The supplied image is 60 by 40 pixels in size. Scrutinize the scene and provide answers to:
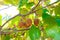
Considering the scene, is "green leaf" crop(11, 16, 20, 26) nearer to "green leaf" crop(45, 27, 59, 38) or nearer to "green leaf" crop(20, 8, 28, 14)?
"green leaf" crop(20, 8, 28, 14)

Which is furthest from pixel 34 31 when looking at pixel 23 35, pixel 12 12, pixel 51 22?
pixel 12 12

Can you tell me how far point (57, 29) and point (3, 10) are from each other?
38 centimetres

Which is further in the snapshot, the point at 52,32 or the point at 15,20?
the point at 15,20

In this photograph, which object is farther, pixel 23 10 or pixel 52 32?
pixel 23 10

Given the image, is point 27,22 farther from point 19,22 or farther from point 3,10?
point 3,10

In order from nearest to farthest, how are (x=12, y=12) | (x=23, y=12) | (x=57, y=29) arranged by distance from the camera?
(x=57, y=29)
(x=23, y=12)
(x=12, y=12)

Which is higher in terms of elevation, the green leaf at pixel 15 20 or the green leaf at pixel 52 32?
the green leaf at pixel 15 20

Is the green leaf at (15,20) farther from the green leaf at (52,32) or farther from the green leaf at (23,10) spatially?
the green leaf at (52,32)

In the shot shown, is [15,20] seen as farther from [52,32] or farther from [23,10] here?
[52,32]

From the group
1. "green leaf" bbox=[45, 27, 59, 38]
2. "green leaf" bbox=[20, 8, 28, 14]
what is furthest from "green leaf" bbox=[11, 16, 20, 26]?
"green leaf" bbox=[45, 27, 59, 38]

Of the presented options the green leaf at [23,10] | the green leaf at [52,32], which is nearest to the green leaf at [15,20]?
the green leaf at [23,10]

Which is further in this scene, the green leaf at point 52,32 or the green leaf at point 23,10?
the green leaf at point 23,10

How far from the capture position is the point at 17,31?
381mm

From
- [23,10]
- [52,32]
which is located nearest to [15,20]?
[23,10]
